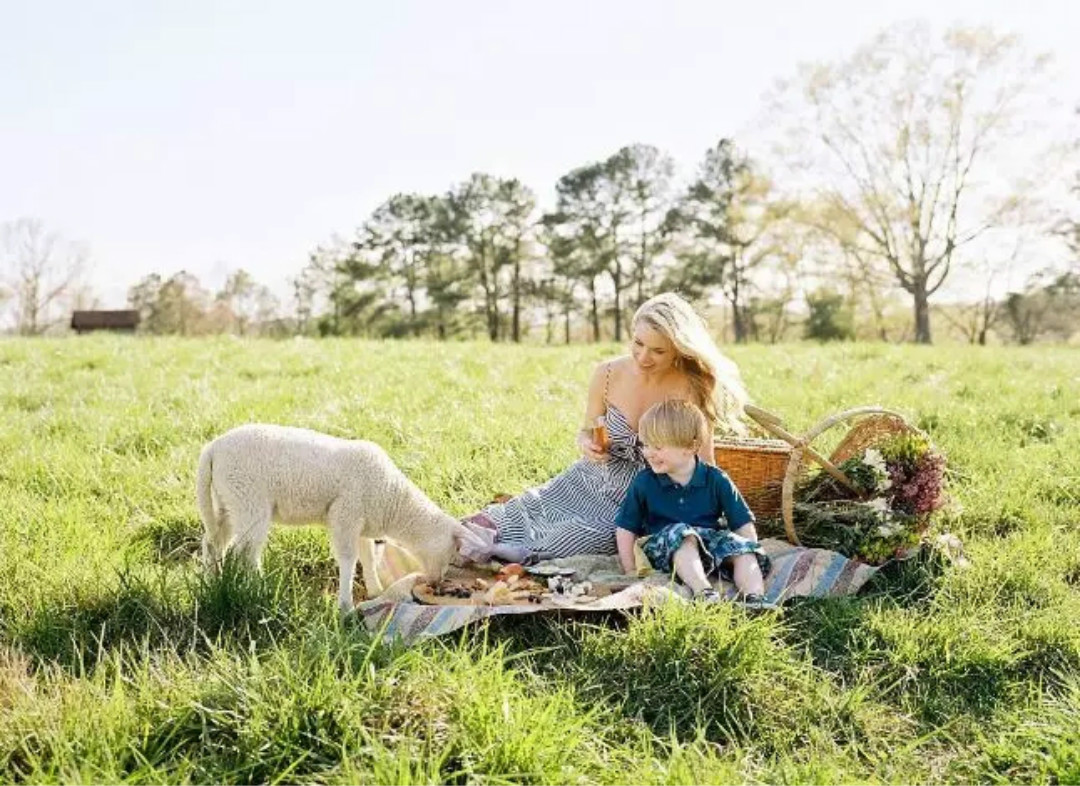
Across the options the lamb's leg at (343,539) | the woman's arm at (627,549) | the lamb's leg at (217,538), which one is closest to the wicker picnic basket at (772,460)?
the woman's arm at (627,549)

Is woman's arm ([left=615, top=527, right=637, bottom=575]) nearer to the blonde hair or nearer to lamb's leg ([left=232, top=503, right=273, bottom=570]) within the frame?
the blonde hair

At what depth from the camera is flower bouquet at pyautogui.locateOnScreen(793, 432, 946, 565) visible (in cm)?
518

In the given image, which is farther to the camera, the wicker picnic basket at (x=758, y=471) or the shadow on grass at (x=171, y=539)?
the wicker picnic basket at (x=758, y=471)

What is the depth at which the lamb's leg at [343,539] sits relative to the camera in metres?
4.46

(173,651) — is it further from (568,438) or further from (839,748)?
(568,438)

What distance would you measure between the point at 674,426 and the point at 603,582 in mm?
937

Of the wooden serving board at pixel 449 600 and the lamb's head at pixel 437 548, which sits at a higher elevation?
the lamb's head at pixel 437 548

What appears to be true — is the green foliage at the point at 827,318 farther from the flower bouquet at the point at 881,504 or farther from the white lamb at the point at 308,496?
the white lamb at the point at 308,496

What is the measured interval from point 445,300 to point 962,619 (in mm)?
39617

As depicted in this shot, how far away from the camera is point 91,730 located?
9.75ft

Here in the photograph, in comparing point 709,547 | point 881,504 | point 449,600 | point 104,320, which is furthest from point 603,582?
point 104,320

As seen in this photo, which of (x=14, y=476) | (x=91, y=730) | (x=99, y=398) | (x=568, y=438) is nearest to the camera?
(x=91, y=730)

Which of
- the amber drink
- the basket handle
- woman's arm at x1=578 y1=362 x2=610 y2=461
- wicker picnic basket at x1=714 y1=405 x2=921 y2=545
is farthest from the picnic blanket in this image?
woman's arm at x1=578 y1=362 x2=610 y2=461

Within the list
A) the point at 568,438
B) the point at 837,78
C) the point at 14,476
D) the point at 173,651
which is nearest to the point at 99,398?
the point at 14,476
